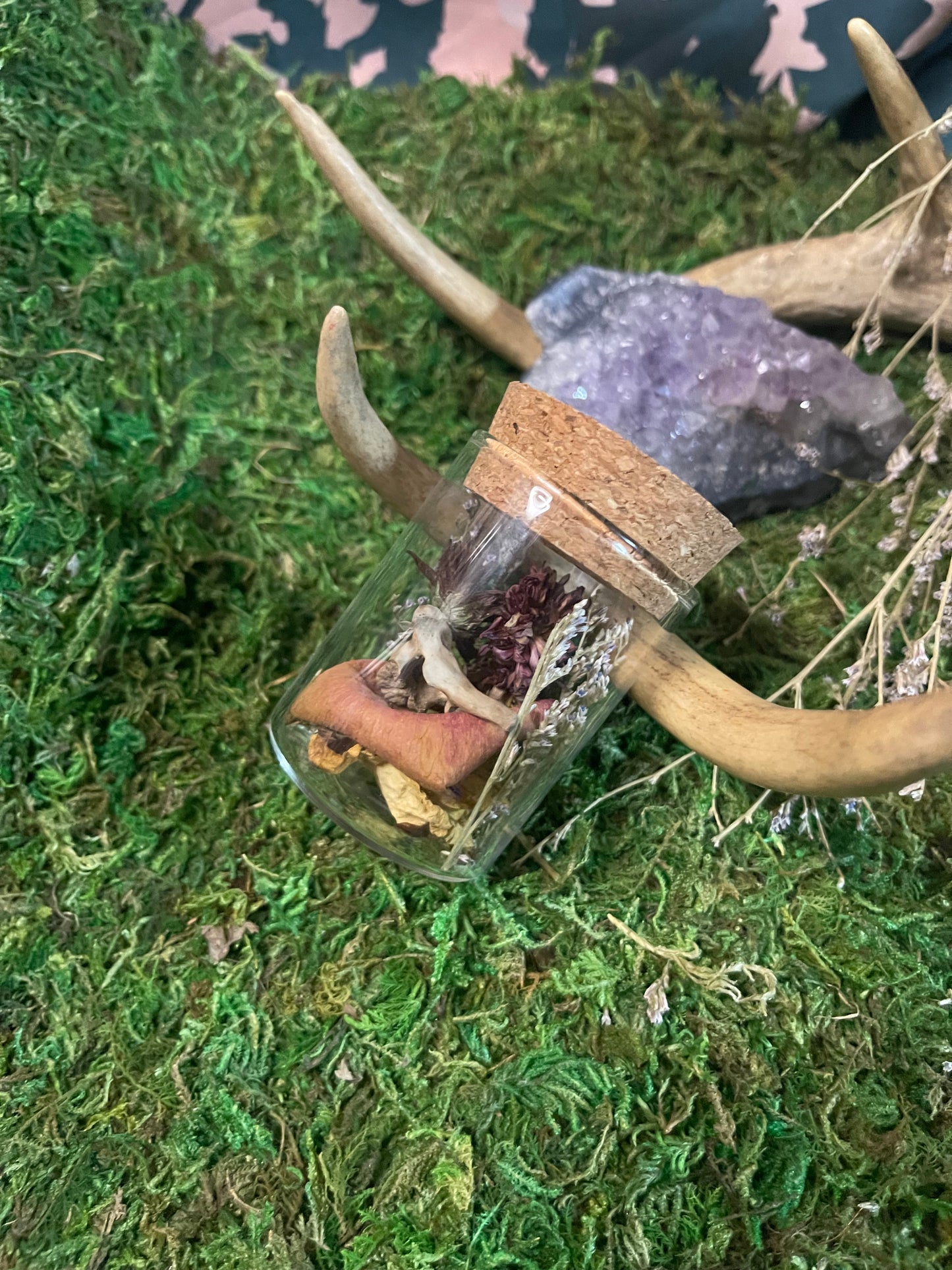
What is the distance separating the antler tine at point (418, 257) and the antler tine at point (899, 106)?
0.56m

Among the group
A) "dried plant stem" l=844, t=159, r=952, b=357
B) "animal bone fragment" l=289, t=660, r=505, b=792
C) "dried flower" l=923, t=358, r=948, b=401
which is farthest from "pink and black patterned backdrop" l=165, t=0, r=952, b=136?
"animal bone fragment" l=289, t=660, r=505, b=792

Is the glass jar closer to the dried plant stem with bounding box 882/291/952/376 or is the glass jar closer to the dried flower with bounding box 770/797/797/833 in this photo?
the dried flower with bounding box 770/797/797/833

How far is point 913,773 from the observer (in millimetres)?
704

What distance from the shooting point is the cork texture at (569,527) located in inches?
36.5

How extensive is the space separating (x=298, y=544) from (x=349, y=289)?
0.49m

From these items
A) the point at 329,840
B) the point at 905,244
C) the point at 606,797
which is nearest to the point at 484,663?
the point at 606,797

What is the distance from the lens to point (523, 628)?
3.18 ft

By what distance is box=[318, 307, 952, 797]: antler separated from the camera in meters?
0.70

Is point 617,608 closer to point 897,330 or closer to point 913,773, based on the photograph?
point 913,773

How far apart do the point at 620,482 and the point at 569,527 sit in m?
0.07

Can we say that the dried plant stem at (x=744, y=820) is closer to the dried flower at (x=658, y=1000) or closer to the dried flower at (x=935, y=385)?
the dried flower at (x=658, y=1000)

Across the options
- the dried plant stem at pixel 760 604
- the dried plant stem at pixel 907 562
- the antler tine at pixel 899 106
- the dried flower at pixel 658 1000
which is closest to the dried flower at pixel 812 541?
the dried plant stem at pixel 760 604

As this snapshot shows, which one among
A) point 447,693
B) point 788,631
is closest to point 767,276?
point 788,631

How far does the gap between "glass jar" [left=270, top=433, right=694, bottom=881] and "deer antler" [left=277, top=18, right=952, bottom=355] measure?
1.43 ft
